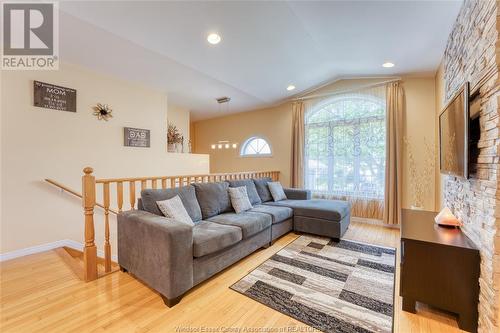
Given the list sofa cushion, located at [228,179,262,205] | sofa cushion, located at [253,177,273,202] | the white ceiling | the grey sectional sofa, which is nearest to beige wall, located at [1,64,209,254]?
the white ceiling

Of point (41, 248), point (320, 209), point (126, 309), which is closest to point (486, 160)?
point (320, 209)

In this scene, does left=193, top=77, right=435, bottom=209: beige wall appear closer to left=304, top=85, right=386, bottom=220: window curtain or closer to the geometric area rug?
left=304, top=85, right=386, bottom=220: window curtain

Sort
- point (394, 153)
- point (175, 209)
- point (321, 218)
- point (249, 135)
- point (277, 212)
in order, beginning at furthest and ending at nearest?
point (249, 135) → point (394, 153) → point (321, 218) → point (277, 212) → point (175, 209)

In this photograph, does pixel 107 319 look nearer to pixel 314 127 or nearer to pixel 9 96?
pixel 9 96

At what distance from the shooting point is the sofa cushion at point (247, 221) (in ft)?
8.70

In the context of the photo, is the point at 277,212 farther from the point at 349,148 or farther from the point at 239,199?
the point at 349,148

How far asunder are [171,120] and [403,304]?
17.7ft

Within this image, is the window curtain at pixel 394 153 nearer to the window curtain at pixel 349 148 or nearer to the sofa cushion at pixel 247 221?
the window curtain at pixel 349 148

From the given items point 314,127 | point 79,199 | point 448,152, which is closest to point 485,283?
point 448,152

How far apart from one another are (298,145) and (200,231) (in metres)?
3.43

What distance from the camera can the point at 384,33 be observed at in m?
2.88

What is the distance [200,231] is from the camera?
2.31m

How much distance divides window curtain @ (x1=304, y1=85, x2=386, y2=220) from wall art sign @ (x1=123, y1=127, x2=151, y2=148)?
10.9ft

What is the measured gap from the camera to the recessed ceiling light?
295cm
